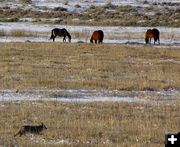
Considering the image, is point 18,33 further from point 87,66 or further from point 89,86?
point 89,86

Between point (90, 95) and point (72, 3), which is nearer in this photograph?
point (90, 95)

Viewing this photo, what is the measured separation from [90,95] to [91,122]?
429 cm

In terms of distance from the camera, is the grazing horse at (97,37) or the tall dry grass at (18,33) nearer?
the grazing horse at (97,37)

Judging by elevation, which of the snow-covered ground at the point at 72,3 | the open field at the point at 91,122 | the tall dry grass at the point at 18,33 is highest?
the snow-covered ground at the point at 72,3

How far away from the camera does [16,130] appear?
1084 centimetres

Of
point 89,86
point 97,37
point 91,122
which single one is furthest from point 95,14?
point 91,122

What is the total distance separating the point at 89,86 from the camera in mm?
17391

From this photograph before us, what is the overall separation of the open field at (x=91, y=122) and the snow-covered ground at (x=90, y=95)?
0.89 m

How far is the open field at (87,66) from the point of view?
17.7 meters

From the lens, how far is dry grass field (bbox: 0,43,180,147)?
1057 centimetres

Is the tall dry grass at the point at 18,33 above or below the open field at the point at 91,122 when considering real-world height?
below

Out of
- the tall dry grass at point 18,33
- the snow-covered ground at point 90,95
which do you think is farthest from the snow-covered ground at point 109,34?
the snow-covered ground at point 90,95

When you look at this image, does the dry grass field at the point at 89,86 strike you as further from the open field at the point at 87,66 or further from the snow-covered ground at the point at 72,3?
→ the snow-covered ground at the point at 72,3

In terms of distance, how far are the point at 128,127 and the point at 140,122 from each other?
0.58 metres
